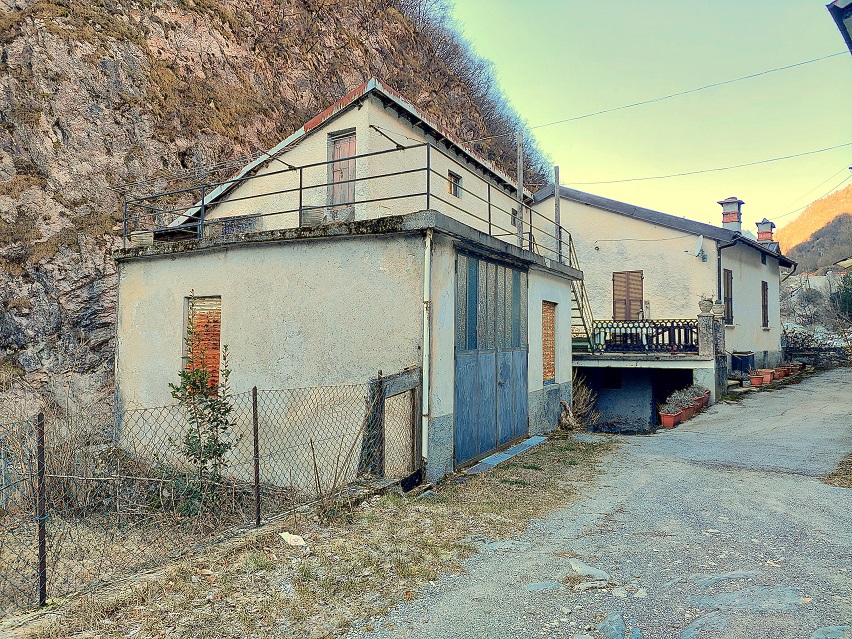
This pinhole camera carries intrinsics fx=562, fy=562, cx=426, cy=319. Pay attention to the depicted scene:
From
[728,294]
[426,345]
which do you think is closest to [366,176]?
[426,345]

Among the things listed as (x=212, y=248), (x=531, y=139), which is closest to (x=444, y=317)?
(x=212, y=248)

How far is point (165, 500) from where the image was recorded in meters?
8.07

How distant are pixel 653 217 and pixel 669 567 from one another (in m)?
14.4

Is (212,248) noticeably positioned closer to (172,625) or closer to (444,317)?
(444,317)

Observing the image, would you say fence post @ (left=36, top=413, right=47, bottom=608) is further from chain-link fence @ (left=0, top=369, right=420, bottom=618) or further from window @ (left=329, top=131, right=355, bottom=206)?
window @ (left=329, top=131, right=355, bottom=206)

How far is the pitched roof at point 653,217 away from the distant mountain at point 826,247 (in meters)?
52.7

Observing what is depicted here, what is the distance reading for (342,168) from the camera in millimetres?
11836

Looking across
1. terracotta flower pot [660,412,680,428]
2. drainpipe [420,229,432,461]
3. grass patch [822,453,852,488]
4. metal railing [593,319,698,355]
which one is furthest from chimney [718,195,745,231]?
drainpipe [420,229,432,461]

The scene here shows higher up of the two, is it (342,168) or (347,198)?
(342,168)

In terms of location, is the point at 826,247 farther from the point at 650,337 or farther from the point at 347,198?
the point at 347,198

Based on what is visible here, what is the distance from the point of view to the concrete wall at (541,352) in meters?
10.1

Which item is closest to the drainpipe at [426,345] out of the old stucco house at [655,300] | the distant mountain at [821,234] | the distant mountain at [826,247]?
the old stucco house at [655,300]

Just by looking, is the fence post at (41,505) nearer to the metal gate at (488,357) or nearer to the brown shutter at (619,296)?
the metal gate at (488,357)

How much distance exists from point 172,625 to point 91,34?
23.0 meters
